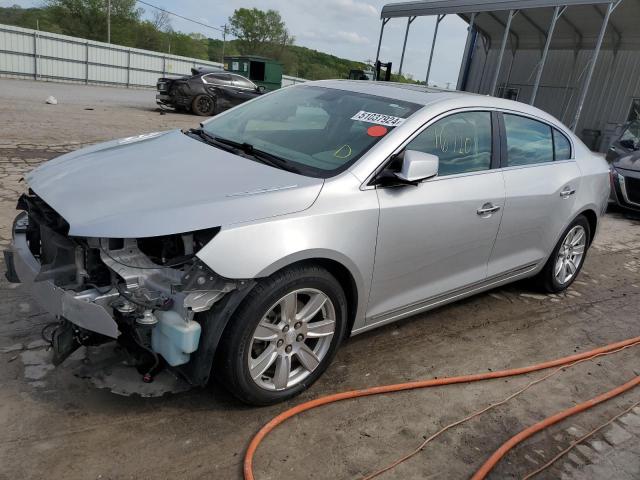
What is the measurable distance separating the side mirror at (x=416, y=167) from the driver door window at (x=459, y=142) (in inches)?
6.6

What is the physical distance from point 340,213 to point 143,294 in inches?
40.7

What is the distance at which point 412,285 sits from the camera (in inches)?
126

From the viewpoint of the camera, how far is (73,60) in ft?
91.9

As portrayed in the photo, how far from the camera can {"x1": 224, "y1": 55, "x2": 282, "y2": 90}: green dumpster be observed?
989 inches

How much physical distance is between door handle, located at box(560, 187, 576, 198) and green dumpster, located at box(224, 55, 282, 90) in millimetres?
22094

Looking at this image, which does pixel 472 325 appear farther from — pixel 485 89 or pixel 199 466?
pixel 485 89

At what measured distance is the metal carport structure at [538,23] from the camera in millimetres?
15250

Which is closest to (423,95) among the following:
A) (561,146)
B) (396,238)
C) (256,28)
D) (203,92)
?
(396,238)

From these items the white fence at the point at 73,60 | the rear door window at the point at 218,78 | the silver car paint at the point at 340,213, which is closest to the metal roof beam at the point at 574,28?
the rear door window at the point at 218,78

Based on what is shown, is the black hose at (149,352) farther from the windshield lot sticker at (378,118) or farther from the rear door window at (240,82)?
the rear door window at (240,82)

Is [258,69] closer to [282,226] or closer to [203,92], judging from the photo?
[203,92]

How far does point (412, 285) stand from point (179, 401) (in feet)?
4.93

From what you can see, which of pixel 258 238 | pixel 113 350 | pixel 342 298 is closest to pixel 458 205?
pixel 342 298

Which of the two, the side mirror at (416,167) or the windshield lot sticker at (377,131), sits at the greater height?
the windshield lot sticker at (377,131)
